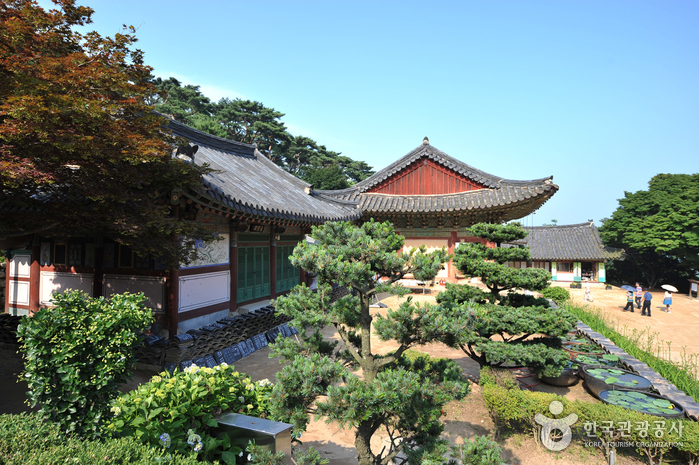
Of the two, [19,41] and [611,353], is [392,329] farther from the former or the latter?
[611,353]

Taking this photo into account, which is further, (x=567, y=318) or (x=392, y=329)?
(x=567, y=318)

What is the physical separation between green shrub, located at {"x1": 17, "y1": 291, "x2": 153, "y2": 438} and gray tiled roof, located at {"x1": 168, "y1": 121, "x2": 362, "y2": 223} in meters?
3.43

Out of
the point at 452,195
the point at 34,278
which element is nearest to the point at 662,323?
the point at 452,195

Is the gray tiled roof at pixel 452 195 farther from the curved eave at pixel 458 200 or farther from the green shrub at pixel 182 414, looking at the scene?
the green shrub at pixel 182 414

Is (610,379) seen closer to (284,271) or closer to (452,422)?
(452,422)

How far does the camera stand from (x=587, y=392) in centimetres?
721

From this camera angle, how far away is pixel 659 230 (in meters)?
27.9

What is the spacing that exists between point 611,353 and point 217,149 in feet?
45.0

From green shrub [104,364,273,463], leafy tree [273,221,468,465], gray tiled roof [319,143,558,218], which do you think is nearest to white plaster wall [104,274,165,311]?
green shrub [104,364,273,463]

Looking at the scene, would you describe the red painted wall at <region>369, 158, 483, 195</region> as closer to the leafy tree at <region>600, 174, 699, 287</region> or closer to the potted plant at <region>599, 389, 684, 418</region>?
the potted plant at <region>599, 389, 684, 418</region>

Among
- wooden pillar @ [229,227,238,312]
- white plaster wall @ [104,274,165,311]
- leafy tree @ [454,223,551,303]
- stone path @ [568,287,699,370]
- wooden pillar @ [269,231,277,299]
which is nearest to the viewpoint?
leafy tree @ [454,223,551,303]

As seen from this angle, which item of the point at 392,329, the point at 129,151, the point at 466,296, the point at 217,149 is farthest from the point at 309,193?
the point at 392,329

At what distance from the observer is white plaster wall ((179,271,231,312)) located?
26.5 ft

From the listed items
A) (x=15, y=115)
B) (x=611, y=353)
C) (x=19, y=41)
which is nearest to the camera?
(x=15, y=115)
